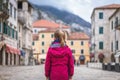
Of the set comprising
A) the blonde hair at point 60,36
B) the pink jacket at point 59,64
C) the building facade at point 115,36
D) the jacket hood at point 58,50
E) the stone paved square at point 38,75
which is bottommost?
the stone paved square at point 38,75

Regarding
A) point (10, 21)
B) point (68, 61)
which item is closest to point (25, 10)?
point (10, 21)

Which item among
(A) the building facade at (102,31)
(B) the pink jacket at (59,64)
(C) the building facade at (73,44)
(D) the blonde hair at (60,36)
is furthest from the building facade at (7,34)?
(C) the building facade at (73,44)

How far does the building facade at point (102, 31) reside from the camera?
76.5 meters

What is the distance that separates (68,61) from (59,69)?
22 centimetres

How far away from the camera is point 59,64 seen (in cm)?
672

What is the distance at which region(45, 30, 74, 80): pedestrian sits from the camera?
→ 6.64m

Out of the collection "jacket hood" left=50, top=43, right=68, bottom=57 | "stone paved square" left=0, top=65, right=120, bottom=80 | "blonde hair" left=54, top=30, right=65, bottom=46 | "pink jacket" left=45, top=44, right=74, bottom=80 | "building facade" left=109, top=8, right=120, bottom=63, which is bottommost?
"stone paved square" left=0, top=65, right=120, bottom=80

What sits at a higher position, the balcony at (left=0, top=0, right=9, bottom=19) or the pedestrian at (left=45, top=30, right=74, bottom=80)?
the balcony at (left=0, top=0, right=9, bottom=19)

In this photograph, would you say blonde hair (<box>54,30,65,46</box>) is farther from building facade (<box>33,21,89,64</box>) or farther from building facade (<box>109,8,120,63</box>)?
building facade (<box>33,21,89,64</box>)

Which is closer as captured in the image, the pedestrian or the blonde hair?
the blonde hair

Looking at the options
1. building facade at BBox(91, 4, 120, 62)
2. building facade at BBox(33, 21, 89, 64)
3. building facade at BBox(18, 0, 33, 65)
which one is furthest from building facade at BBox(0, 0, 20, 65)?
building facade at BBox(33, 21, 89, 64)

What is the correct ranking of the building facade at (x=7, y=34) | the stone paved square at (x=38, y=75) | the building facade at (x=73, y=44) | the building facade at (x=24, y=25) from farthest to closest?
1. the building facade at (x=73, y=44)
2. the building facade at (x=24, y=25)
3. the building facade at (x=7, y=34)
4. the stone paved square at (x=38, y=75)

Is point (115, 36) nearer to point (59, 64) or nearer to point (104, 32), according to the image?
point (104, 32)

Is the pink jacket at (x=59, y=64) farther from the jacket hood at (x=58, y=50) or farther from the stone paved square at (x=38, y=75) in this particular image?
the stone paved square at (x=38, y=75)
